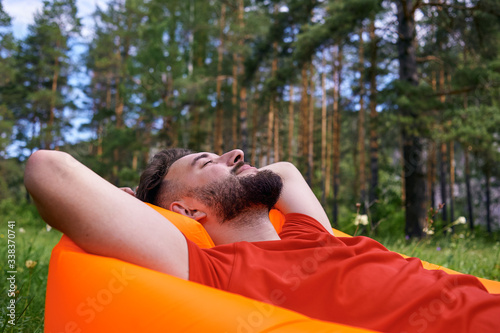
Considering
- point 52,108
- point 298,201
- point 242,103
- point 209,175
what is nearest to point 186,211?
point 209,175

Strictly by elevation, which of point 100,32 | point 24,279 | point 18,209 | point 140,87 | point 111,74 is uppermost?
point 100,32

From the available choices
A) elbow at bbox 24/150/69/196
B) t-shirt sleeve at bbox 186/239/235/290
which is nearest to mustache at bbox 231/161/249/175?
t-shirt sleeve at bbox 186/239/235/290

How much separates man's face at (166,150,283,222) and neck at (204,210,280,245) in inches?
1.4

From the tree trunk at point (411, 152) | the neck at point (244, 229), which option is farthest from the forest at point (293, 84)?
the neck at point (244, 229)

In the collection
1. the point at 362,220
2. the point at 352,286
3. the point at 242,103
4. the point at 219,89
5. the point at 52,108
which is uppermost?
the point at 219,89

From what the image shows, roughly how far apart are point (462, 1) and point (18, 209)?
1485 cm

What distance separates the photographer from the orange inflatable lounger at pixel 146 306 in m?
1.08

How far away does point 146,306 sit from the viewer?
3.73ft

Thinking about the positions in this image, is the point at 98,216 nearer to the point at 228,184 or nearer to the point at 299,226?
the point at 228,184

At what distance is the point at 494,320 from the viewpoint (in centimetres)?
115

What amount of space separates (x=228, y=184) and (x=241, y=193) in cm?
8

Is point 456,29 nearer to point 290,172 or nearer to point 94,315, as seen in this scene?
point 290,172

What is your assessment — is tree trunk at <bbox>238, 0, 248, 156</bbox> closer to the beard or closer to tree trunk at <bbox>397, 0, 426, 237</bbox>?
tree trunk at <bbox>397, 0, 426, 237</bbox>

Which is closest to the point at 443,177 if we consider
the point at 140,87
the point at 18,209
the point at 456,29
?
the point at 456,29
